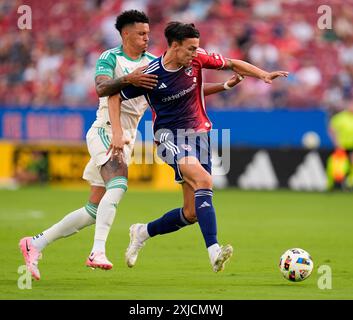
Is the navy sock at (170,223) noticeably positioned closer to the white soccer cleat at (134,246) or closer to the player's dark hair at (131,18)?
the white soccer cleat at (134,246)

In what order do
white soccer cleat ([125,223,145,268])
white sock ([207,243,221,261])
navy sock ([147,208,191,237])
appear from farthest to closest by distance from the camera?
white soccer cleat ([125,223,145,268]) < navy sock ([147,208,191,237]) < white sock ([207,243,221,261])

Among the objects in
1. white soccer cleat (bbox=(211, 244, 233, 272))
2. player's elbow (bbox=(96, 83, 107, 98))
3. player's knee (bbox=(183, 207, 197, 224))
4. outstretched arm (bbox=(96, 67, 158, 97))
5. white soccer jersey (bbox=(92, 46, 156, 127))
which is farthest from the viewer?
player's knee (bbox=(183, 207, 197, 224))

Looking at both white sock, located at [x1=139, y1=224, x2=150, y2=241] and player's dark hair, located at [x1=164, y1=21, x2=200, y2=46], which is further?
white sock, located at [x1=139, y1=224, x2=150, y2=241]

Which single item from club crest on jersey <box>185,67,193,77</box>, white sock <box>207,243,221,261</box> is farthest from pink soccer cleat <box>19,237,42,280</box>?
club crest on jersey <box>185,67,193,77</box>

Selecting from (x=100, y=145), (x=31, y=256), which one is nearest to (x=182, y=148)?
(x=100, y=145)

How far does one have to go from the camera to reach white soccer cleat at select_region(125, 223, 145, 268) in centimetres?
954

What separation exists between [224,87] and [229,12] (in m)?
15.0

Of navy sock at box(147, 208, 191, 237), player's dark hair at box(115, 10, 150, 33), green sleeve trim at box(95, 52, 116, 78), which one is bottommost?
navy sock at box(147, 208, 191, 237)

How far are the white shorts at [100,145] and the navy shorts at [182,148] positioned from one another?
14.0 inches

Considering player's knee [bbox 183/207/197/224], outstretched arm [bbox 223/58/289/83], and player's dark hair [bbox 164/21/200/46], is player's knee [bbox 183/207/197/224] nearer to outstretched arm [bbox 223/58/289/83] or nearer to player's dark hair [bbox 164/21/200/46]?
outstretched arm [bbox 223/58/289/83]

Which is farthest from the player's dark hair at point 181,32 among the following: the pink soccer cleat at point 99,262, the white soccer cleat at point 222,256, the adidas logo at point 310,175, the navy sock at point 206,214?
the adidas logo at point 310,175

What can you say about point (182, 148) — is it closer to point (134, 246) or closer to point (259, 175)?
point (134, 246)

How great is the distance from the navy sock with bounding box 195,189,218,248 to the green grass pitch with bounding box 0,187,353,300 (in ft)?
1.46

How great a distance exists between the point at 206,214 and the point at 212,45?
1521cm
